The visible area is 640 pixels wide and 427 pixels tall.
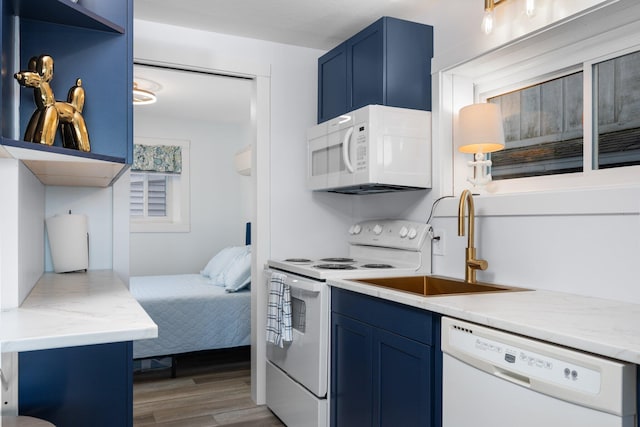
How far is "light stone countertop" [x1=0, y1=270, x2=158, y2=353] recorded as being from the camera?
101cm

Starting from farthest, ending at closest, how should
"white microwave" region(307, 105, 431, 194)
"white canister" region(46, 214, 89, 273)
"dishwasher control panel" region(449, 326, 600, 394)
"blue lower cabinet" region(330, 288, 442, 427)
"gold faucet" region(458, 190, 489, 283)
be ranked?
1. "white microwave" region(307, 105, 431, 194)
2. "white canister" region(46, 214, 89, 273)
3. "gold faucet" region(458, 190, 489, 283)
4. "blue lower cabinet" region(330, 288, 442, 427)
5. "dishwasher control panel" region(449, 326, 600, 394)

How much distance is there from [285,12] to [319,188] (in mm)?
1017

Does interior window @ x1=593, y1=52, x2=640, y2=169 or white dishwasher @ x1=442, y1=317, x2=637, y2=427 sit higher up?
interior window @ x1=593, y1=52, x2=640, y2=169

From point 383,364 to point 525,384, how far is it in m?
0.78

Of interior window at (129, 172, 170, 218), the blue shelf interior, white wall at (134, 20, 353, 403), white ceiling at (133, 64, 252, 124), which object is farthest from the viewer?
interior window at (129, 172, 170, 218)

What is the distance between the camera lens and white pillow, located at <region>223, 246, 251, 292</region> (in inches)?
153

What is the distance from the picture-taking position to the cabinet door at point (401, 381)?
1709 millimetres

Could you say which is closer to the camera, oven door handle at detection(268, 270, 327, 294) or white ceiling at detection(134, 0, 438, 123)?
oven door handle at detection(268, 270, 327, 294)

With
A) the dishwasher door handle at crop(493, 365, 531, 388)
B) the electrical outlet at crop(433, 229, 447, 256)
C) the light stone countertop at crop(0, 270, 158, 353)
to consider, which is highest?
the electrical outlet at crop(433, 229, 447, 256)

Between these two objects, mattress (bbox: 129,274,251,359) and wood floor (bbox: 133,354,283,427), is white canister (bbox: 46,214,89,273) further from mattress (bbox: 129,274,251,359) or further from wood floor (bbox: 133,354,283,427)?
mattress (bbox: 129,274,251,359)

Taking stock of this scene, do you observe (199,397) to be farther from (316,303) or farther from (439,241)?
(439,241)

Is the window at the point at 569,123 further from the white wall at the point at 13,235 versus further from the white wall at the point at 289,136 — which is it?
the white wall at the point at 13,235

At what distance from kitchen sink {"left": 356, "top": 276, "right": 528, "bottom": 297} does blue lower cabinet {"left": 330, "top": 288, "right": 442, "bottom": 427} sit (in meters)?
0.26

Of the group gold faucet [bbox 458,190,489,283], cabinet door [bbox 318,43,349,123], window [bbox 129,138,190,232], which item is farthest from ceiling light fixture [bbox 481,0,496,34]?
window [bbox 129,138,190,232]
